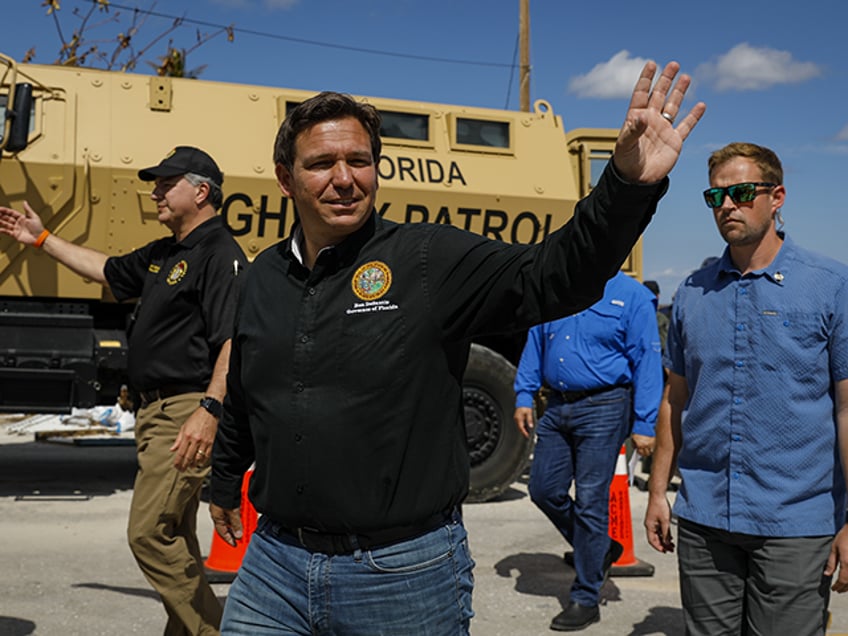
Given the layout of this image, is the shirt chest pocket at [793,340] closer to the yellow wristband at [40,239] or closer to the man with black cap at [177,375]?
the man with black cap at [177,375]

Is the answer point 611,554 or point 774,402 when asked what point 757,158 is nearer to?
point 774,402

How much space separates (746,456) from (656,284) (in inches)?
306

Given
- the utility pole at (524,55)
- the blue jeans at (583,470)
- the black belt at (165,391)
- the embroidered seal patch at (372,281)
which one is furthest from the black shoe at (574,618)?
the utility pole at (524,55)

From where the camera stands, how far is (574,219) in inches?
79.0

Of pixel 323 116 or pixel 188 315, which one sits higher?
pixel 323 116

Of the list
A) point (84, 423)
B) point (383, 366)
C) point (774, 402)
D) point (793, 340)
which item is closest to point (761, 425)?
point (774, 402)

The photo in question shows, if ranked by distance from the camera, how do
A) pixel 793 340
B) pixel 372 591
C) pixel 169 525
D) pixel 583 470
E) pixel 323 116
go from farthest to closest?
pixel 583 470 → pixel 169 525 → pixel 793 340 → pixel 323 116 → pixel 372 591

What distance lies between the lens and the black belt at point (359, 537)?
2215 millimetres

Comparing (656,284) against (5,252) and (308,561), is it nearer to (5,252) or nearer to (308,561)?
(5,252)

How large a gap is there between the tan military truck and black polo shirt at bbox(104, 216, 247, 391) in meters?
3.73

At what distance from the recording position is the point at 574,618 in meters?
4.96

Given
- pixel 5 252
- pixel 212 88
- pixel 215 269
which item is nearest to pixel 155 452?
pixel 215 269

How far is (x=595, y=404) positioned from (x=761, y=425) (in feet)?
6.80

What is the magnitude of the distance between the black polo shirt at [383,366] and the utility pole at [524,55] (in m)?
18.9
